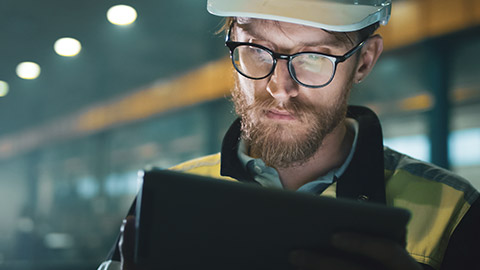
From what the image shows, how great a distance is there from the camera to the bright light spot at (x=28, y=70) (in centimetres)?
461

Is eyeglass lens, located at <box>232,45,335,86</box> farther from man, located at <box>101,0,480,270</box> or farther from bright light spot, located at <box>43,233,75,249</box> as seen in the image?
bright light spot, located at <box>43,233,75,249</box>

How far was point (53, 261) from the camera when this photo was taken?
186 inches

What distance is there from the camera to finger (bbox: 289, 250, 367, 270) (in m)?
0.74

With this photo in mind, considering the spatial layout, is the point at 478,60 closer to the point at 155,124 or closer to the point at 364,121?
the point at 364,121

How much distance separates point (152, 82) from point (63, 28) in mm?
1162

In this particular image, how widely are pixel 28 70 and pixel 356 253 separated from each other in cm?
472

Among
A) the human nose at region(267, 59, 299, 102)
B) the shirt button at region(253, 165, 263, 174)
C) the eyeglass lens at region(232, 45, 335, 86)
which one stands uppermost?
the eyeglass lens at region(232, 45, 335, 86)

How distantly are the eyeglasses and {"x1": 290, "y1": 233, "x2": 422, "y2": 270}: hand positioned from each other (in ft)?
1.98

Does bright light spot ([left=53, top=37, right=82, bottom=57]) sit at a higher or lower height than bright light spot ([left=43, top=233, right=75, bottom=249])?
higher

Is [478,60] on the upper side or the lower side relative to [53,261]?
upper

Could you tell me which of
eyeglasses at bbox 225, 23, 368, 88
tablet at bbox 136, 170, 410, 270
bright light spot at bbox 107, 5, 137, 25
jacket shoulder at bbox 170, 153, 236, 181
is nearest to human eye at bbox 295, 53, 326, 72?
eyeglasses at bbox 225, 23, 368, 88

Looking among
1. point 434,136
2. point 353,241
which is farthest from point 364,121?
point 434,136

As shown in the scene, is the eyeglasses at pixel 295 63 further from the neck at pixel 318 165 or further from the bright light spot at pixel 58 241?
the bright light spot at pixel 58 241

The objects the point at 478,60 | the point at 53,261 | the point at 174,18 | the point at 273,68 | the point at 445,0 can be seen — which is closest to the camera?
the point at 273,68
